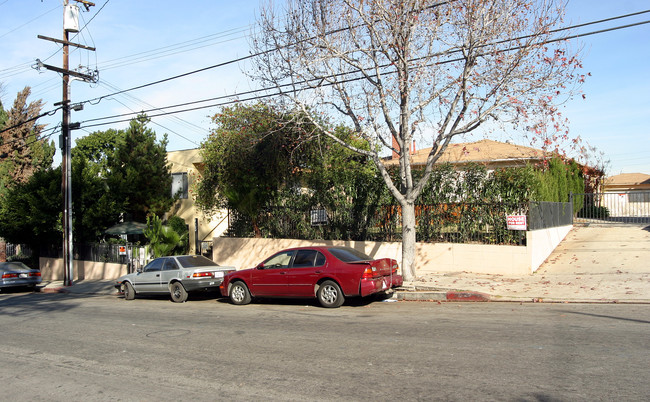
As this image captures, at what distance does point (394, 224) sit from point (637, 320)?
944 centimetres

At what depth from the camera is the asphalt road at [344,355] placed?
5801 mm

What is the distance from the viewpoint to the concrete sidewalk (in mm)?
12141

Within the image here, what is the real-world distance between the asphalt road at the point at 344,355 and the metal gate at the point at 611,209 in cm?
1656

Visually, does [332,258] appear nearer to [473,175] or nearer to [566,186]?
[473,175]

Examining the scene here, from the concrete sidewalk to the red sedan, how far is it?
1.64 m

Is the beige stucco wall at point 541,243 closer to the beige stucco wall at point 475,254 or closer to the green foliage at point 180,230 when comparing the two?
the beige stucco wall at point 475,254

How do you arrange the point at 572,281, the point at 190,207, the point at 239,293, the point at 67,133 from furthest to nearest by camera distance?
the point at 190,207
the point at 67,133
the point at 572,281
the point at 239,293

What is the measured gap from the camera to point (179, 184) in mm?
28828

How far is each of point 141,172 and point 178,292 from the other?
13112mm

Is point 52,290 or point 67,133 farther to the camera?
point 52,290

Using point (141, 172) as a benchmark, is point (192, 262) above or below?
below

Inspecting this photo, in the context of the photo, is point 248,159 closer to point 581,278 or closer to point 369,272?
point 369,272


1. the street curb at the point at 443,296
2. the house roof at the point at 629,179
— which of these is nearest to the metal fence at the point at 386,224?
the street curb at the point at 443,296

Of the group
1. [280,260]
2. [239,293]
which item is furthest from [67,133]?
[280,260]
